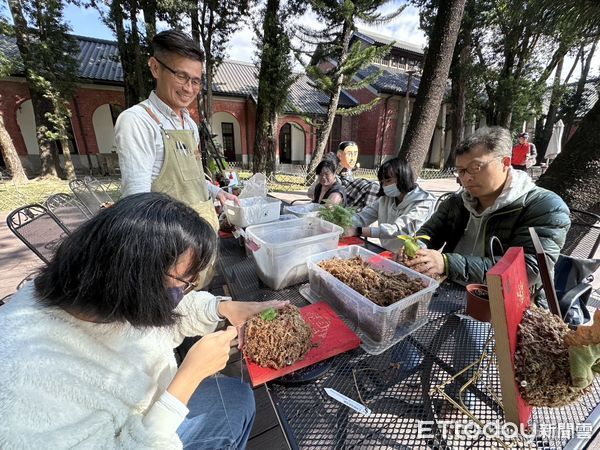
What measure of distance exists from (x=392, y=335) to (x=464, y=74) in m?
15.9

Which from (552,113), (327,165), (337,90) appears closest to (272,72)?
(337,90)

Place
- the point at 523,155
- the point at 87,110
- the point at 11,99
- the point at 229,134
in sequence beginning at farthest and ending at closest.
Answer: the point at 229,134 < the point at 87,110 < the point at 11,99 < the point at 523,155

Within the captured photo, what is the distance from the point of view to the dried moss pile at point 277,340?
95cm

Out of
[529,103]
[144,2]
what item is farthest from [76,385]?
[529,103]

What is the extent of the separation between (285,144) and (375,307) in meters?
18.5

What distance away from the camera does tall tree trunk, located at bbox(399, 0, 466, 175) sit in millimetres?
4207

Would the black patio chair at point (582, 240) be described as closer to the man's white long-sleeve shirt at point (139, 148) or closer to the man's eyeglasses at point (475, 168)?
the man's eyeglasses at point (475, 168)

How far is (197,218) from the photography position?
2.80ft

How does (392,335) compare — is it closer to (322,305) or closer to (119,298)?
(322,305)

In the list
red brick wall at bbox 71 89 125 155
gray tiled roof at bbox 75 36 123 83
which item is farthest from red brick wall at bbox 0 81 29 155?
gray tiled roof at bbox 75 36 123 83

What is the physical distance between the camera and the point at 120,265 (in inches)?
27.5

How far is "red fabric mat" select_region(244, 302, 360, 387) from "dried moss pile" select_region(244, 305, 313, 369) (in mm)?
20

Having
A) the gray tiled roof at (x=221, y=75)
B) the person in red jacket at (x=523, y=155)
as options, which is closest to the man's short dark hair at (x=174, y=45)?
the gray tiled roof at (x=221, y=75)

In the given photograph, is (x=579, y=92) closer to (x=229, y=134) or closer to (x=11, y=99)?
(x=229, y=134)
